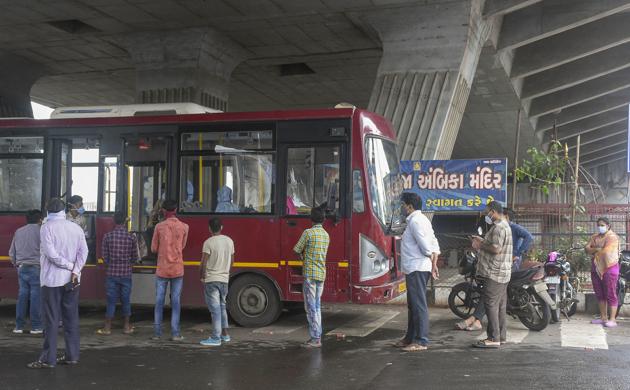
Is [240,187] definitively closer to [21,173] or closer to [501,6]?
[21,173]

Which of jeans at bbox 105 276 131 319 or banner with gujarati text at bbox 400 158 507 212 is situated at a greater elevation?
banner with gujarati text at bbox 400 158 507 212

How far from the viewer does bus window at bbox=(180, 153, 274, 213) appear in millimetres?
9461

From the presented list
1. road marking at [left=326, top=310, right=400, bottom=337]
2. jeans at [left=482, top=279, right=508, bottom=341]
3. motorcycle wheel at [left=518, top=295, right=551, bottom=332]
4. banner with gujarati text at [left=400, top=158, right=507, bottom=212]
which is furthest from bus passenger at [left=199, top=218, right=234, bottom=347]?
Answer: banner with gujarati text at [left=400, top=158, right=507, bottom=212]

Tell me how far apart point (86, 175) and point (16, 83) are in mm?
14337

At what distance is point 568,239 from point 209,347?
7620 millimetres

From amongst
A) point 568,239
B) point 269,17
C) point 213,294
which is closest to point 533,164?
point 568,239

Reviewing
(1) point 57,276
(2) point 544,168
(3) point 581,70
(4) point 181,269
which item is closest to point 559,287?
(2) point 544,168

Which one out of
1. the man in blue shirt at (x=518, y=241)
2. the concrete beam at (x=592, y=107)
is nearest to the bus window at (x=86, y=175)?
the man in blue shirt at (x=518, y=241)

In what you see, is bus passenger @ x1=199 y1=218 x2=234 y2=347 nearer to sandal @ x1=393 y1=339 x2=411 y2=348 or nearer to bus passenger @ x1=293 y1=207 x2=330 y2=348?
bus passenger @ x1=293 y1=207 x2=330 y2=348

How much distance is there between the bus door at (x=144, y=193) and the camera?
9781 mm

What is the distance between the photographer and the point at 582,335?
8.87m

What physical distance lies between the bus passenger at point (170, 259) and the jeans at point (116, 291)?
0.64m

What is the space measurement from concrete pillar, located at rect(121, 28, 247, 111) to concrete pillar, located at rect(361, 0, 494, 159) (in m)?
4.77

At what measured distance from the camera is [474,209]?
12719 millimetres
